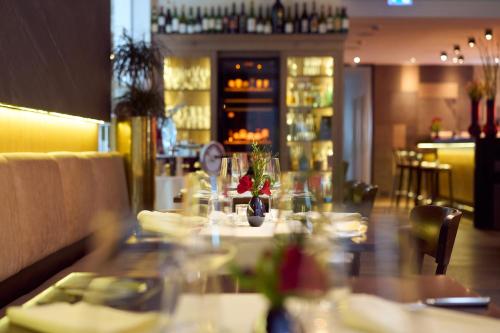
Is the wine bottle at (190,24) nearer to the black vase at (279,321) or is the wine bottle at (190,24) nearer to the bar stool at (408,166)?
the bar stool at (408,166)

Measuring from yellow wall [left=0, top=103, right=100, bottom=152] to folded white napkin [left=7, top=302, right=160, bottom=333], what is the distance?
265 centimetres

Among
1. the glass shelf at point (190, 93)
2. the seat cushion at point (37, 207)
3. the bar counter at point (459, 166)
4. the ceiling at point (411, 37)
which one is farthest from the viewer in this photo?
the ceiling at point (411, 37)

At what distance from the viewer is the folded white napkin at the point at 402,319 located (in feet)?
3.17

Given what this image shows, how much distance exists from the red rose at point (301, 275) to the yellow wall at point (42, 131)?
125 inches

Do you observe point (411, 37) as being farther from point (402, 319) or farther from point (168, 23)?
point (402, 319)

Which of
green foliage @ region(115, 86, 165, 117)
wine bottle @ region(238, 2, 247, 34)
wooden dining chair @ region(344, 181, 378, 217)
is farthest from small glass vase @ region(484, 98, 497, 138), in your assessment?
wooden dining chair @ region(344, 181, 378, 217)

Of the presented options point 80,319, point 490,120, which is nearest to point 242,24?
point 490,120

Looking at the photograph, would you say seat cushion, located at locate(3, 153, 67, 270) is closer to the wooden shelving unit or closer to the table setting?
the table setting

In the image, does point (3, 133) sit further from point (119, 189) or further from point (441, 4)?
point (441, 4)

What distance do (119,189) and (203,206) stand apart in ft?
12.2

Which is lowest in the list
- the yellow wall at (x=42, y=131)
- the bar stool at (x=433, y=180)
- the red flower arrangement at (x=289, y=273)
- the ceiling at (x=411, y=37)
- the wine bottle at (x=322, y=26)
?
the bar stool at (x=433, y=180)

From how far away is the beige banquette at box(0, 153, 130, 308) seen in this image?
3.03 metres

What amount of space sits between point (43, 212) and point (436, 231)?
2045 millimetres

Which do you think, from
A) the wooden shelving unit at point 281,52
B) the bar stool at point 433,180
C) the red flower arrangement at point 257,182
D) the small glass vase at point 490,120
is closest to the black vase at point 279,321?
the red flower arrangement at point 257,182
